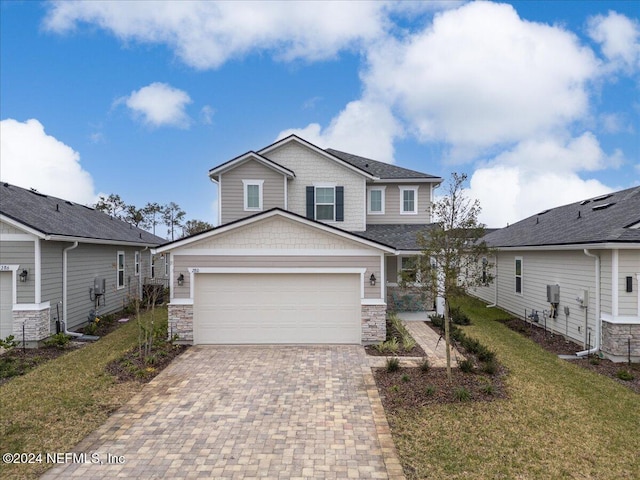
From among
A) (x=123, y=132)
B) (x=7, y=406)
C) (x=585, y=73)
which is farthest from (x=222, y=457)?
(x=123, y=132)

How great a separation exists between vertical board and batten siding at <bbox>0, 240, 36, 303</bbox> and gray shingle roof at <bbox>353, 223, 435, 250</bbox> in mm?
10791

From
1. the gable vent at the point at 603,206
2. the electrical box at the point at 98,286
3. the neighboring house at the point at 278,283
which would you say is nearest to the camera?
the neighboring house at the point at 278,283

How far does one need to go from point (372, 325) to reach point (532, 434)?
216 inches

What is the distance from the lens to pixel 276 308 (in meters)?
11.1

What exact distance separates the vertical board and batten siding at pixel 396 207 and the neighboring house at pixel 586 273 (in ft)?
13.1

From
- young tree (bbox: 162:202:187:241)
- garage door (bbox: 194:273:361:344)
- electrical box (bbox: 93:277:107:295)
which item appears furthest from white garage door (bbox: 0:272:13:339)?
young tree (bbox: 162:202:187:241)

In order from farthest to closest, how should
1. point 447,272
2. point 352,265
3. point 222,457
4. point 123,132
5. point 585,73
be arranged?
point 123,132
point 585,73
point 352,265
point 447,272
point 222,457

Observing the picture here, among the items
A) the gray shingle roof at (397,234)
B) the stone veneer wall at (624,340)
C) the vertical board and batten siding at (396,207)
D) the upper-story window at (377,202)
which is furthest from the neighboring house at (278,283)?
the upper-story window at (377,202)

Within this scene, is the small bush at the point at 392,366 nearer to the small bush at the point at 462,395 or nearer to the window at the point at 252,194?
the small bush at the point at 462,395

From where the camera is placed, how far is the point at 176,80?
65.1ft

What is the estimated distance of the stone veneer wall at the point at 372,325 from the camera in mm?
10969

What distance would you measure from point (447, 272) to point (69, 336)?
11.6 m

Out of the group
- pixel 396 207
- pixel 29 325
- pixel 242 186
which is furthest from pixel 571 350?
pixel 29 325

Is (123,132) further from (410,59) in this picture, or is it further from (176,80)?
(410,59)
